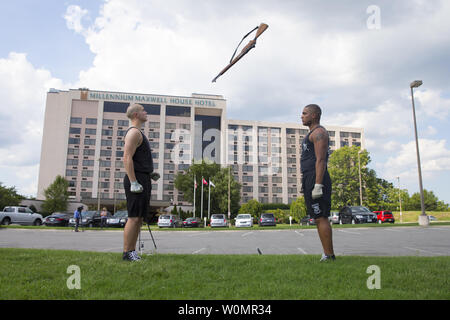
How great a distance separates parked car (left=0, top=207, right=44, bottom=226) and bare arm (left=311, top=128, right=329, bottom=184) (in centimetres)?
2836

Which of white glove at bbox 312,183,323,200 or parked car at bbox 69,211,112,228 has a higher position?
white glove at bbox 312,183,323,200

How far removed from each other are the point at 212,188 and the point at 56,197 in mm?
27285

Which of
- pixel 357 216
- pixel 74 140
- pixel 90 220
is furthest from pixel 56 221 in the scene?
pixel 74 140

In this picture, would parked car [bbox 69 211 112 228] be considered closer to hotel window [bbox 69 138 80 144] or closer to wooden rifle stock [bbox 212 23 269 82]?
wooden rifle stock [bbox 212 23 269 82]

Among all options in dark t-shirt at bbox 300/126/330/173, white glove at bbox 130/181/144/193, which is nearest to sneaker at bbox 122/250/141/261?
white glove at bbox 130/181/144/193

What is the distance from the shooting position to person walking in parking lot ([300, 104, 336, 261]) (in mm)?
4297

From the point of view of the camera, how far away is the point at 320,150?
14.5 feet

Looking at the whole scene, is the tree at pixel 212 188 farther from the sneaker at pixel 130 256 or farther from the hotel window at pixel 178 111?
the sneaker at pixel 130 256

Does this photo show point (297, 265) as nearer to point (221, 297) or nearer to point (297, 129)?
point (221, 297)

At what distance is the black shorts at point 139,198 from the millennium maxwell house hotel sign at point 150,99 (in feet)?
228

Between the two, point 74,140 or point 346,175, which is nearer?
point 346,175

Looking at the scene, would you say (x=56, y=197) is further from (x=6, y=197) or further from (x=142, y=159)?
(x=142, y=159)
